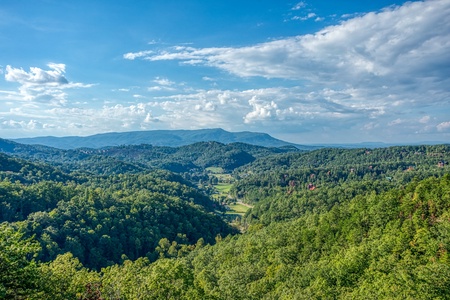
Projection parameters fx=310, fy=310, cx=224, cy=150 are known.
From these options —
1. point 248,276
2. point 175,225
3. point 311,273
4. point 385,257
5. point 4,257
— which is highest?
point 4,257

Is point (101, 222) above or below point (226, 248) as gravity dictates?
below

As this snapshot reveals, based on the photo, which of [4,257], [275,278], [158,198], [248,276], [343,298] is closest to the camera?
[4,257]

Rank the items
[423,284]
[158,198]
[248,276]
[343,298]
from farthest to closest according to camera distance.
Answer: [158,198] < [248,276] < [343,298] < [423,284]

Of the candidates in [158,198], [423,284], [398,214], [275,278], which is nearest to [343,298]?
[423,284]

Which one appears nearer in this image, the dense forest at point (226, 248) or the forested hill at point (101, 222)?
the dense forest at point (226, 248)

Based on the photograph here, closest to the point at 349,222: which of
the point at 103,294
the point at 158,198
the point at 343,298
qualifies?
the point at 343,298

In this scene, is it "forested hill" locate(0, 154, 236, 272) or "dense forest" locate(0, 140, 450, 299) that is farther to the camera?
"forested hill" locate(0, 154, 236, 272)

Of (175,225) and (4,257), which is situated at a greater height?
(4,257)

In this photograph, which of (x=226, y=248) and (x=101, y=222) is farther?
(x=101, y=222)

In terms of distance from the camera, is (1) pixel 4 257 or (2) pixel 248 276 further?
(2) pixel 248 276

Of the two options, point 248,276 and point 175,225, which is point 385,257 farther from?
point 175,225
